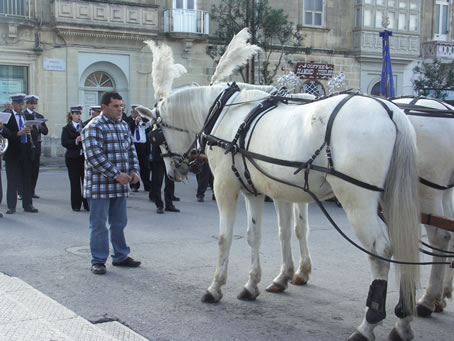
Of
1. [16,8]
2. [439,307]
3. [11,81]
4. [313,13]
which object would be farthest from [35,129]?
[313,13]

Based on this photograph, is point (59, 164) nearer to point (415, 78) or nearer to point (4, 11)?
point (4, 11)

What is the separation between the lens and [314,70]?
26781mm

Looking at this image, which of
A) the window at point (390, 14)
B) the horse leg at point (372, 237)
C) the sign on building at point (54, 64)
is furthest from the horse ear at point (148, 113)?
the window at point (390, 14)

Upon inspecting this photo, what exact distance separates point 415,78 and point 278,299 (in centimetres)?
2759

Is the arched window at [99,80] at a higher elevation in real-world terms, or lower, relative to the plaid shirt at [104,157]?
higher

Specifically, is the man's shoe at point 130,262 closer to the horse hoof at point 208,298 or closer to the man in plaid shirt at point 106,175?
the man in plaid shirt at point 106,175

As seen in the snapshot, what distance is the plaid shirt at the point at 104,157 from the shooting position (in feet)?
20.8

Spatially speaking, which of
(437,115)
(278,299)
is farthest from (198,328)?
(437,115)

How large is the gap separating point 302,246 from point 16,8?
66.9 feet

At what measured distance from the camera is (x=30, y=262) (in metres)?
6.83

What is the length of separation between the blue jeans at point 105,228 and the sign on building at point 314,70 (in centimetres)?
2064

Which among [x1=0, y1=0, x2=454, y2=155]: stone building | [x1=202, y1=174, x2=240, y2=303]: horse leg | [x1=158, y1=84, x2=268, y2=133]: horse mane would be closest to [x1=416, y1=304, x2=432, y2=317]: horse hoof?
[x1=202, y1=174, x2=240, y2=303]: horse leg

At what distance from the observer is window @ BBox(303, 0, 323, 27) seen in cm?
2856

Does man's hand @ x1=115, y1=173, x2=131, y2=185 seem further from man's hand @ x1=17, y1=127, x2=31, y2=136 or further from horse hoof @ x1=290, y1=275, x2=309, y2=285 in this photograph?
man's hand @ x1=17, y1=127, x2=31, y2=136
